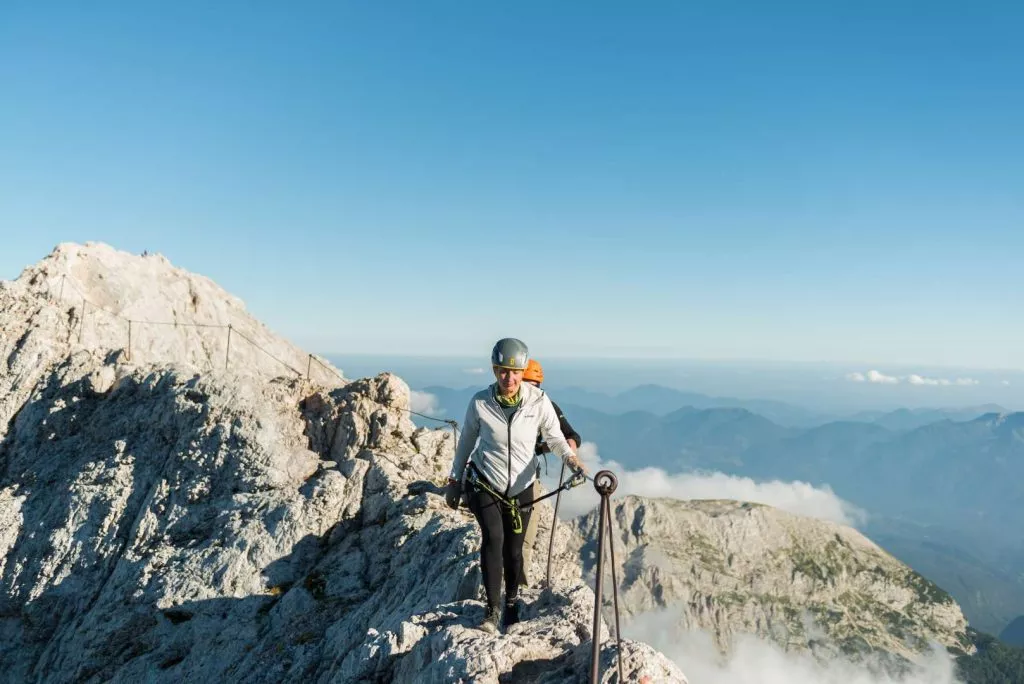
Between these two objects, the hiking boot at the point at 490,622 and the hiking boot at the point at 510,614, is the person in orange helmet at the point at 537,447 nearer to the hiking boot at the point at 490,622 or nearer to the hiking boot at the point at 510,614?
the hiking boot at the point at 510,614

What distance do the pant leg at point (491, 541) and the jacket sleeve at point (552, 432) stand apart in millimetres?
1237

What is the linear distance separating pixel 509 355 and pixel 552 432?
153 cm

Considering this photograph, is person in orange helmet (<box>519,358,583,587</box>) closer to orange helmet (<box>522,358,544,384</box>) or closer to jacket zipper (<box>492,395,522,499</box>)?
orange helmet (<box>522,358,544,384</box>)

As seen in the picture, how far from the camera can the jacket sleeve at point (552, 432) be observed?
9.27m

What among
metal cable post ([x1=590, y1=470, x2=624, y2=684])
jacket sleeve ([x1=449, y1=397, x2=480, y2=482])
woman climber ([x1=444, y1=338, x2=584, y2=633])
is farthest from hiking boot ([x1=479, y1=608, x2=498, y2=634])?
metal cable post ([x1=590, y1=470, x2=624, y2=684])

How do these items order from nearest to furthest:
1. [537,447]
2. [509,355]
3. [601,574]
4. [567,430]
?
[601,574]
[509,355]
[537,447]
[567,430]

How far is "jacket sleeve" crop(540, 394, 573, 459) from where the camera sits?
927 centimetres

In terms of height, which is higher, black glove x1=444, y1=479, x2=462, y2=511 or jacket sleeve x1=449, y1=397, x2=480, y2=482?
jacket sleeve x1=449, y1=397, x2=480, y2=482

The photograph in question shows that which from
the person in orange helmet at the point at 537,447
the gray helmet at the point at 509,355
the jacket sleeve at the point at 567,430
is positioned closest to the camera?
the gray helmet at the point at 509,355

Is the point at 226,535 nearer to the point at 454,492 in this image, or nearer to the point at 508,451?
the point at 454,492

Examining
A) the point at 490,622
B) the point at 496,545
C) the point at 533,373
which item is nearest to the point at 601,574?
the point at 496,545

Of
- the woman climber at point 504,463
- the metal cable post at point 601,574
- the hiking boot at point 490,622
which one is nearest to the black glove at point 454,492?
the woman climber at point 504,463

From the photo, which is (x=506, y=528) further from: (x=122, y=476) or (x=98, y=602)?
(x=122, y=476)

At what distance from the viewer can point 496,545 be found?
355 inches
